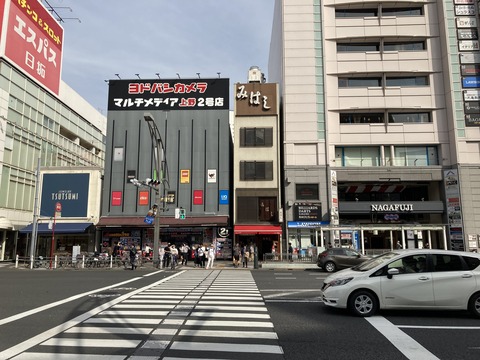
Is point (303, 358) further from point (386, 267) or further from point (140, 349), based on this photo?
point (386, 267)

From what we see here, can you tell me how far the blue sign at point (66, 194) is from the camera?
33.6m

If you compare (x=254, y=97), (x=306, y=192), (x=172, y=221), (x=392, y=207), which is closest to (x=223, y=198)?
(x=172, y=221)

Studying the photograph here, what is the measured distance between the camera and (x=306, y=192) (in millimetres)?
33000

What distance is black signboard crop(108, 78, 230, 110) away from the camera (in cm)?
3497

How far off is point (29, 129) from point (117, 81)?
34.6 ft

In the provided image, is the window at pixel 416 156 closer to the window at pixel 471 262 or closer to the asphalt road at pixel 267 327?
the asphalt road at pixel 267 327

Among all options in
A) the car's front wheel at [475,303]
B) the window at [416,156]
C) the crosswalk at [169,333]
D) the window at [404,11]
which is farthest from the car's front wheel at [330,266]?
the window at [404,11]

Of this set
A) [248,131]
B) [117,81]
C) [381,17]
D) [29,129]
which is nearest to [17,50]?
[29,129]

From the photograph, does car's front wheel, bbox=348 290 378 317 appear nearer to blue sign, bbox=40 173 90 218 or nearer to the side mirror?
the side mirror

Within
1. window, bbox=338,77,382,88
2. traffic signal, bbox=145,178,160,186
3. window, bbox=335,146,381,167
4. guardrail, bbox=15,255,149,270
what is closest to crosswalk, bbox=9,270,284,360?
traffic signal, bbox=145,178,160,186

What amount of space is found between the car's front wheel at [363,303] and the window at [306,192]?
80.8 ft

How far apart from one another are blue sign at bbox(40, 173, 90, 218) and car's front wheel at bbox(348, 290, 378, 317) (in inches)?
1170

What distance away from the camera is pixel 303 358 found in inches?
221

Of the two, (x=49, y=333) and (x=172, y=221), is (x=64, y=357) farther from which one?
(x=172, y=221)
